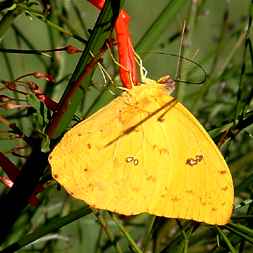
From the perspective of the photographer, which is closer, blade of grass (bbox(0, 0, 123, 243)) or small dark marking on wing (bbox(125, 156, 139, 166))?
blade of grass (bbox(0, 0, 123, 243))

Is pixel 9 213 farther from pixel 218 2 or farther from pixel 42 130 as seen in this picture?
pixel 218 2

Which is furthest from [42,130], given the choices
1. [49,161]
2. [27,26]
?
[27,26]

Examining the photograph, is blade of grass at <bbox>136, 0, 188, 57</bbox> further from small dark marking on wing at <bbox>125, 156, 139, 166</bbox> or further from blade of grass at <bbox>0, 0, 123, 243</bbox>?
small dark marking on wing at <bbox>125, 156, 139, 166</bbox>

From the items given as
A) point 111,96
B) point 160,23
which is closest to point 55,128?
point 160,23

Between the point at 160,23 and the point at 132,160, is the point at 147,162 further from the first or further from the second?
the point at 160,23

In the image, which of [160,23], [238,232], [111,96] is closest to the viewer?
[160,23]

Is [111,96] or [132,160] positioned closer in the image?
[132,160]

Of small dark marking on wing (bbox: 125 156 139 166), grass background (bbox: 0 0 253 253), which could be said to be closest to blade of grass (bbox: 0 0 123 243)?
grass background (bbox: 0 0 253 253)
